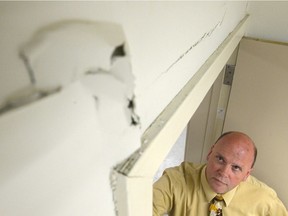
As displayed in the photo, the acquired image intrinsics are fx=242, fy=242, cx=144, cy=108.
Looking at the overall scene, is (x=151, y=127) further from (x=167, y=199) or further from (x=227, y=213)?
(x=227, y=213)

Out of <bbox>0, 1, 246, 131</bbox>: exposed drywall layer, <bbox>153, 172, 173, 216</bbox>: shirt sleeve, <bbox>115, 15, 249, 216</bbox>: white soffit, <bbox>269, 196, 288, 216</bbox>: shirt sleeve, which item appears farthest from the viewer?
<bbox>269, 196, 288, 216</bbox>: shirt sleeve

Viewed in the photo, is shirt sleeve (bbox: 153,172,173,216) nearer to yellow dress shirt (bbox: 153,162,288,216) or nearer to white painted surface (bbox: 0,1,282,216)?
yellow dress shirt (bbox: 153,162,288,216)

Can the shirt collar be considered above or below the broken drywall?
below

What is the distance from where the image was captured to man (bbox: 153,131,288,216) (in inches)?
48.9

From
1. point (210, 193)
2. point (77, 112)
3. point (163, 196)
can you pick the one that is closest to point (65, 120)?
point (77, 112)

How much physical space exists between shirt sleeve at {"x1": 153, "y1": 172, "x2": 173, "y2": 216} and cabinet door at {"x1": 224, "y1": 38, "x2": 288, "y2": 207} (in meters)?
0.63

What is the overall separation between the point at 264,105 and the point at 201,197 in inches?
25.6

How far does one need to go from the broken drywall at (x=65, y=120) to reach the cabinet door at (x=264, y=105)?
126 cm

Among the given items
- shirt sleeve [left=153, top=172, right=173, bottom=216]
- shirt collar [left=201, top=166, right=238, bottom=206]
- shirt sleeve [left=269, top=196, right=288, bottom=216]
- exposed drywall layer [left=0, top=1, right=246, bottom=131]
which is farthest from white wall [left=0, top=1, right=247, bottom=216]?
shirt sleeve [left=269, top=196, right=288, bottom=216]

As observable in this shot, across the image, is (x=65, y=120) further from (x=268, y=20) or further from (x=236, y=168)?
(x=268, y=20)

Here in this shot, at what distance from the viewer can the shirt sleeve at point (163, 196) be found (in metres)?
1.18

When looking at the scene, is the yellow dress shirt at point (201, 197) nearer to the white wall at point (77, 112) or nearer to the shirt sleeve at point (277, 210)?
the shirt sleeve at point (277, 210)

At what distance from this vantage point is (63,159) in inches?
9.0

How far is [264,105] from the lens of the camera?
143cm
